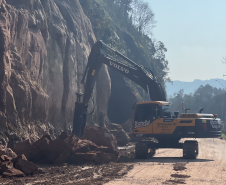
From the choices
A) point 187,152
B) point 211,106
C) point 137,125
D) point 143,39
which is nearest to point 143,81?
point 137,125

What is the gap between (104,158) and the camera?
1736 cm

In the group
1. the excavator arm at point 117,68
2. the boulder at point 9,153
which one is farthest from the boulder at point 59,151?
the excavator arm at point 117,68

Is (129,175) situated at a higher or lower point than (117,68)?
lower

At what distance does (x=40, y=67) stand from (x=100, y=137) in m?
8.45

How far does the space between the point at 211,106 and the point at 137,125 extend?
80.4m

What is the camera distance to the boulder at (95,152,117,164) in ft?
56.0

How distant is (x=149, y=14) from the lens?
98562 mm

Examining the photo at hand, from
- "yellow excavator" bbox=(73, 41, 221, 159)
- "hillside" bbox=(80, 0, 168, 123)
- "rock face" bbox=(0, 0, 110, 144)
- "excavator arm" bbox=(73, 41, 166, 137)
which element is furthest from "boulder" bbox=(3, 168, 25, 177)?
"hillside" bbox=(80, 0, 168, 123)

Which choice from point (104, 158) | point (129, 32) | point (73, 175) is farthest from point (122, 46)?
point (73, 175)

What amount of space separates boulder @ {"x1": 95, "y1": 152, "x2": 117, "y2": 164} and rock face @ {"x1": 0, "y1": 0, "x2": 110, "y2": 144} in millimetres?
5221

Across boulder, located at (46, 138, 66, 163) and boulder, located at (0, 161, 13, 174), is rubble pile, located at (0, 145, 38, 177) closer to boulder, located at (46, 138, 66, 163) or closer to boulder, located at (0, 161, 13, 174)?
boulder, located at (0, 161, 13, 174)

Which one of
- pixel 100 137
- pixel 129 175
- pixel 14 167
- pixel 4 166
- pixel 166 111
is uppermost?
pixel 166 111

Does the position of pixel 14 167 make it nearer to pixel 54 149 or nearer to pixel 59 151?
pixel 54 149

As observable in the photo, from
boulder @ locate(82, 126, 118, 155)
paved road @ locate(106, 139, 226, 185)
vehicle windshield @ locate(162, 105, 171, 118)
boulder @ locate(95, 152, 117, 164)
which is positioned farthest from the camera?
A: boulder @ locate(82, 126, 118, 155)
